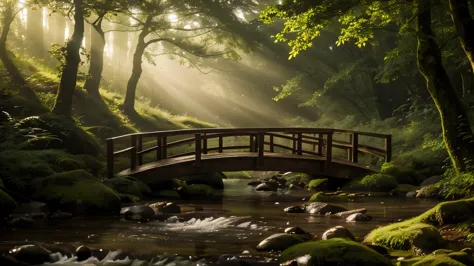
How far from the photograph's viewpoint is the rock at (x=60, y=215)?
11.8 m

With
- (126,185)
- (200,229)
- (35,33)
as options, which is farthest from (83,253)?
(35,33)

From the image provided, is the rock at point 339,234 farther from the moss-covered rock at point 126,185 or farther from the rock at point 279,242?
the moss-covered rock at point 126,185

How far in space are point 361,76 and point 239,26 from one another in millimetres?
7597

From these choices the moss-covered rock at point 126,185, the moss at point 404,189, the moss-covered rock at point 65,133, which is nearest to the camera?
the moss-covered rock at point 126,185

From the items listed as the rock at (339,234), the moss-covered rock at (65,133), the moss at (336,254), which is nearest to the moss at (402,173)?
the moss-covered rock at (65,133)

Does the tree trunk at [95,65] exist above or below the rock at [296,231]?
above

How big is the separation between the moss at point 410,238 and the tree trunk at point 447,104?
3038 millimetres

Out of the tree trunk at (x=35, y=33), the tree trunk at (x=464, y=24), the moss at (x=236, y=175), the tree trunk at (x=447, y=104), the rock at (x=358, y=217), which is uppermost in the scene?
the tree trunk at (x=35, y=33)

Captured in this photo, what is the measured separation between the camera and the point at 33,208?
1223 centimetres

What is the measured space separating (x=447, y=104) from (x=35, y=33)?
27667mm

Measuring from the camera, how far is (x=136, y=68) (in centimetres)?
2953

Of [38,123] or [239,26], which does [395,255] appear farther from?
[239,26]

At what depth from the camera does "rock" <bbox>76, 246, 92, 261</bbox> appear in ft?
27.8

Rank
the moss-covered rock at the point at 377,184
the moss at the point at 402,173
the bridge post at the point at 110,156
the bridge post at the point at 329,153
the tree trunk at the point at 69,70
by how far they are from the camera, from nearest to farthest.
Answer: the bridge post at the point at 110,156 → the moss-covered rock at the point at 377,184 → the bridge post at the point at 329,153 → the moss at the point at 402,173 → the tree trunk at the point at 69,70
